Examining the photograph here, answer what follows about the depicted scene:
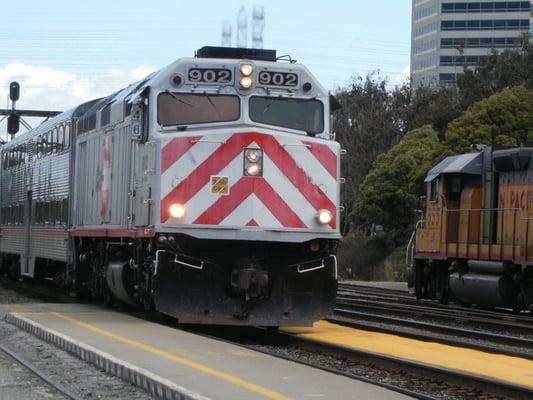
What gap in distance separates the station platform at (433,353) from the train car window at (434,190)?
9384 millimetres

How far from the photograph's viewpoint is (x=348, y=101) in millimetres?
60531

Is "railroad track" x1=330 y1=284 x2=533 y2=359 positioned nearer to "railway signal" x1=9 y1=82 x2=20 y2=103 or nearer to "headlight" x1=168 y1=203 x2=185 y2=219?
"headlight" x1=168 y1=203 x2=185 y2=219

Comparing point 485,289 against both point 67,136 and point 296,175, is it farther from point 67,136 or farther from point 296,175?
point 296,175

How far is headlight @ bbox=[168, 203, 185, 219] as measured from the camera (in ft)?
41.9

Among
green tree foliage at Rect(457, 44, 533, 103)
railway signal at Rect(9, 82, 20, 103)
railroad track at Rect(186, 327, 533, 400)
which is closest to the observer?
railroad track at Rect(186, 327, 533, 400)

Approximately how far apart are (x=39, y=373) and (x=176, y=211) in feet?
11.3

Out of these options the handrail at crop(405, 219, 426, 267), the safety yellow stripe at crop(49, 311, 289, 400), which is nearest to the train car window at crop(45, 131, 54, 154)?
the safety yellow stripe at crop(49, 311, 289, 400)

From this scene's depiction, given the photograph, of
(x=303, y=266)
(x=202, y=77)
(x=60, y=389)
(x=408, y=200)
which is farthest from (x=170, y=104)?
(x=408, y=200)

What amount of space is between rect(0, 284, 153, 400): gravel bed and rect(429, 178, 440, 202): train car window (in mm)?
13153

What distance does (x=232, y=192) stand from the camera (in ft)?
42.4

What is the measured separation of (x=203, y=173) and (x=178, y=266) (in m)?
1.20

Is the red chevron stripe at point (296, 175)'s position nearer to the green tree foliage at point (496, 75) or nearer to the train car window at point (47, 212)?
the train car window at point (47, 212)

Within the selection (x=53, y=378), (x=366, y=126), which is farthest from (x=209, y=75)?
(x=366, y=126)

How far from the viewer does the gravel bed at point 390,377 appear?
917 centimetres
